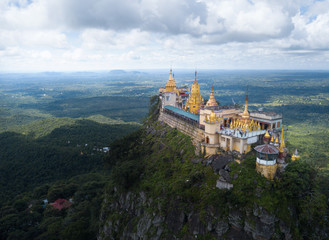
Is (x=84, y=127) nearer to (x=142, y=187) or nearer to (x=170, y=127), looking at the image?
(x=170, y=127)

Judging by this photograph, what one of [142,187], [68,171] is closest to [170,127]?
[142,187]

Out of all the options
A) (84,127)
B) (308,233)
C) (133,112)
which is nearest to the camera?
(308,233)

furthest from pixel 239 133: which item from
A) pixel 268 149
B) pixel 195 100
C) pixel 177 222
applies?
pixel 195 100

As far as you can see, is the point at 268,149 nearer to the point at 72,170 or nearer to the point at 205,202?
the point at 205,202

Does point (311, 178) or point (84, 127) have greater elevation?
point (311, 178)

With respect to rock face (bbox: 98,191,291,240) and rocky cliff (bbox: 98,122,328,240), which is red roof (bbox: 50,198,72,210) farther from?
rocky cliff (bbox: 98,122,328,240)

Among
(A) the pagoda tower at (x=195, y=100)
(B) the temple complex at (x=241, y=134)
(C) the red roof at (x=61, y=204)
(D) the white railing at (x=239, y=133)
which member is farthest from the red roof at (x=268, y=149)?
(C) the red roof at (x=61, y=204)

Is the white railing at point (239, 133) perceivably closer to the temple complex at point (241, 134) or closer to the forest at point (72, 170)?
the temple complex at point (241, 134)
